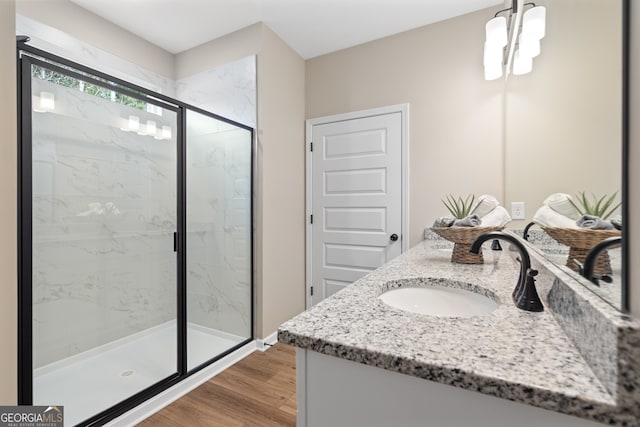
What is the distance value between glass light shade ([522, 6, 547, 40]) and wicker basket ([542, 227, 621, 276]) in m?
0.73

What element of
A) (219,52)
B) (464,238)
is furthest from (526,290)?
(219,52)

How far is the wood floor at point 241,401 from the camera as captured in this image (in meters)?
1.54

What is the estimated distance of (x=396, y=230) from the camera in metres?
2.51

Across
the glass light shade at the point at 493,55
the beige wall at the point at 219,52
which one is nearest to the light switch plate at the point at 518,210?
the glass light shade at the point at 493,55

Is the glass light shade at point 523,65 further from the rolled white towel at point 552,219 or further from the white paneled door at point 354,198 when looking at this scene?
the white paneled door at point 354,198

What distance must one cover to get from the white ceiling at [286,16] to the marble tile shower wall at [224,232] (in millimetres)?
901

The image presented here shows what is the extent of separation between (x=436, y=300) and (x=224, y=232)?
6.26 ft

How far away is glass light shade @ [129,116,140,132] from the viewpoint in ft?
6.48

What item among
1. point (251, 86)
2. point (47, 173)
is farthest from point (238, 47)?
point (47, 173)

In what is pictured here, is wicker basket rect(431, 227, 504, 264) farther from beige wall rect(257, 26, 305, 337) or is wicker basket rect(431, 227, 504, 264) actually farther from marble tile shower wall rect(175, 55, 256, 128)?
marble tile shower wall rect(175, 55, 256, 128)

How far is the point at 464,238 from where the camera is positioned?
127 centimetres

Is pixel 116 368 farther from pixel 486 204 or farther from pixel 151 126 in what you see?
pixel 486 204

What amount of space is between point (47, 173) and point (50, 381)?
1.18m
